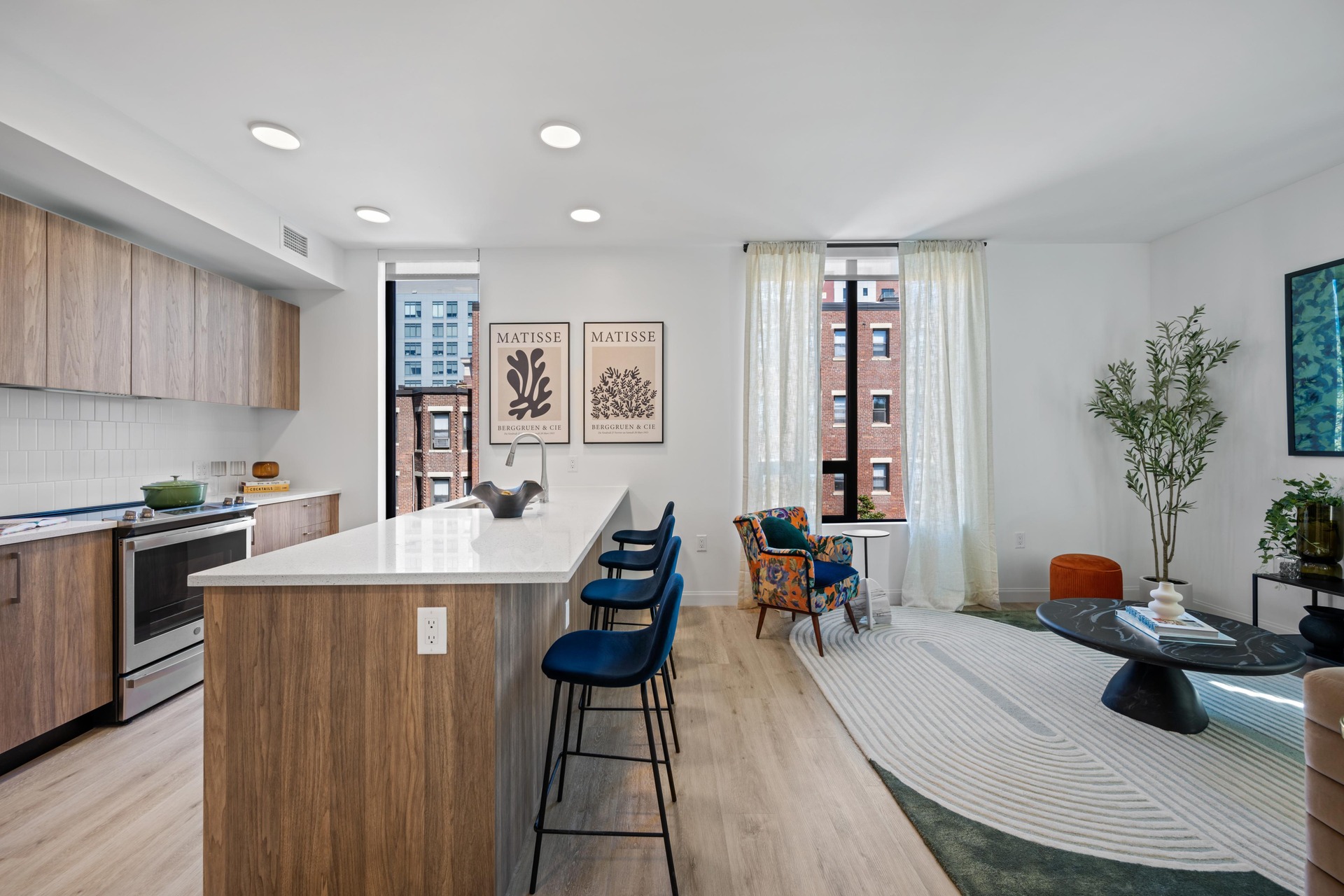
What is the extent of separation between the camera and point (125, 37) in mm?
2041

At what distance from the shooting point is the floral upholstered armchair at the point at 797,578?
3.26 meters

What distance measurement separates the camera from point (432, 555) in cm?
165

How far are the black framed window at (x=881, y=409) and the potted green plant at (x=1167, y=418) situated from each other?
2.92 m

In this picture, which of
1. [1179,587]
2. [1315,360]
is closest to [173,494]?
[1315,360]

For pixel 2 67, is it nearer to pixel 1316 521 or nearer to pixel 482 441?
pixel 482 441

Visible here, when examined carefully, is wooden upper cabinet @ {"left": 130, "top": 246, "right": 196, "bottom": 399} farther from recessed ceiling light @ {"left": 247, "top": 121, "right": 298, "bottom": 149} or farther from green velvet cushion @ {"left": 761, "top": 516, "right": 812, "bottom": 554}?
green velvet cushion @ {"left": 761, "top": 516, "right": 812, "bottom": 554}

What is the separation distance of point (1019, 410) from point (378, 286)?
5120mm

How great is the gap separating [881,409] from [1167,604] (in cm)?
576

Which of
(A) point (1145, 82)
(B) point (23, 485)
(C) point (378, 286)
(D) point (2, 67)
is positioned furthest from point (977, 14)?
(B) point (23, 485)

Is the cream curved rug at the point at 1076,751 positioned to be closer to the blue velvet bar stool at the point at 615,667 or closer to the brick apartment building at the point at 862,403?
the blue velvet bar stool at the point at 615,667

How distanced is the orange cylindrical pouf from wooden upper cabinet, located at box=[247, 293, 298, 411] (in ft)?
18.5

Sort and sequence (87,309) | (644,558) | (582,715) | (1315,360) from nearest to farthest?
1. (582,715)
2. (87,309)
3. (644,558)
4. (1315,360)

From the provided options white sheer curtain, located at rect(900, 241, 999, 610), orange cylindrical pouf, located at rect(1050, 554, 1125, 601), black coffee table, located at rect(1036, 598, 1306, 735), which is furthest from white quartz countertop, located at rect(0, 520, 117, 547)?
orange cylindrical pouf, located at rect(1050, 554, 1125, 601)

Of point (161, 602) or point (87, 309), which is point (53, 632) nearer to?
point (161, 602)
